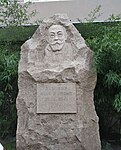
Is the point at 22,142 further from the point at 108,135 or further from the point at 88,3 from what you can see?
the point at 88,3

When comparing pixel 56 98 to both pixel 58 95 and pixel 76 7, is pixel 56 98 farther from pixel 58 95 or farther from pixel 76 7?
pixel 76 7

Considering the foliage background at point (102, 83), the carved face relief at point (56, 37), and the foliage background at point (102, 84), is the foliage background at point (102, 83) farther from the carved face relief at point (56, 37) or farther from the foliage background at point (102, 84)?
the carved face relief at point (56, 37)

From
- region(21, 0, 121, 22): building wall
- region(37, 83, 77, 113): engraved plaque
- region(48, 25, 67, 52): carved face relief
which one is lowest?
region(37, 83, 77, 113): engraved plaque

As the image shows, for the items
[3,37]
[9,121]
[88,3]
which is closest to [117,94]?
[9,121]

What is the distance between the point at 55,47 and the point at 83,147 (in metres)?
1.41

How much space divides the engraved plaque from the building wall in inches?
227

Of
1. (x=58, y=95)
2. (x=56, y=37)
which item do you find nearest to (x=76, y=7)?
(x=56, y=37)

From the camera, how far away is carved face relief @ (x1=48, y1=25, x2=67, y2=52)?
16.0 feet

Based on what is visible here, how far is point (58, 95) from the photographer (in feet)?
15.5

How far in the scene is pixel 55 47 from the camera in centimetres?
487

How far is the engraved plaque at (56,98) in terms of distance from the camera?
4699 millimetres

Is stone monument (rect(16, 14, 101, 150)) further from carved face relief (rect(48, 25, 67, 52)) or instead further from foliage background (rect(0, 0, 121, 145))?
foliage background (rect(0, 0, 121, 145))

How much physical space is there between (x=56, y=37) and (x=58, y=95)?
0.81 m

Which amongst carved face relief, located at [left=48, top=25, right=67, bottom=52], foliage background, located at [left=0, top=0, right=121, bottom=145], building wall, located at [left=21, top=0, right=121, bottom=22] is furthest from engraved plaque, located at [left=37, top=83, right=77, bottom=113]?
building wall, located at [left=21, top=0, right=121, bottom=22]
